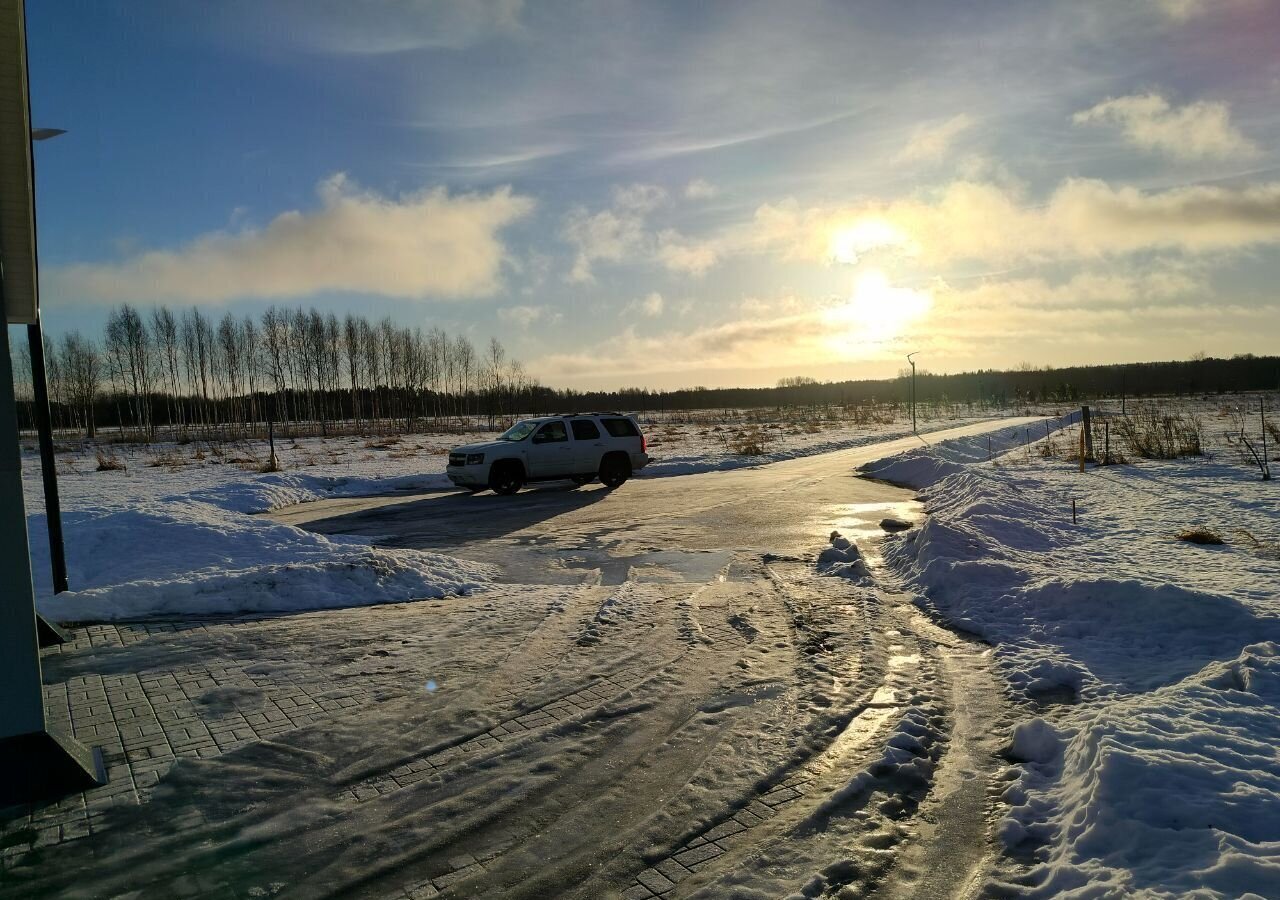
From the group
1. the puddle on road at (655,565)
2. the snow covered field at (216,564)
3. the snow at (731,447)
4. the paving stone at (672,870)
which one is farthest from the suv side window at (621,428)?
the paving stone at (672,870)

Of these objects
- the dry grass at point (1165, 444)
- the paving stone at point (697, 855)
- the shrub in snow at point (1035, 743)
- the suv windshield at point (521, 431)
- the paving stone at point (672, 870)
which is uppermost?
the suv windshield at point (521, 431)

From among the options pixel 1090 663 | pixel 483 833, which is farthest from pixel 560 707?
pixel 1090 663

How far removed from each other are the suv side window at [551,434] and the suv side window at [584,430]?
0.32 meters

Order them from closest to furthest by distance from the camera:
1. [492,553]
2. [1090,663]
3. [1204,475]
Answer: [1090,663] → [492,553] → [1204,475]

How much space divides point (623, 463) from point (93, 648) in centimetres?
1434

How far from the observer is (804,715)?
4.87 m

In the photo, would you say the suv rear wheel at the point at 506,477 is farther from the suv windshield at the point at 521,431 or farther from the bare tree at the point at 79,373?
the bare tree at the point at 79,373

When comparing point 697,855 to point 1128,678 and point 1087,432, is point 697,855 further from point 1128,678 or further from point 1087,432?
point 1087,432

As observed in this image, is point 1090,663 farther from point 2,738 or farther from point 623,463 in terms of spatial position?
point 623,463

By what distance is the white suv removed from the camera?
1817 cm

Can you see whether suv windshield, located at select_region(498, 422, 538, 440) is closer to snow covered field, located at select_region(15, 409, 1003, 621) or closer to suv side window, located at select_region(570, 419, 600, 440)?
suv side window, located at select_region(570, 419, 600, 440)

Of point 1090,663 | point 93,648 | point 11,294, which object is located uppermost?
point 11,294

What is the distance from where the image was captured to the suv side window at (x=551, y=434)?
1872 centimetres

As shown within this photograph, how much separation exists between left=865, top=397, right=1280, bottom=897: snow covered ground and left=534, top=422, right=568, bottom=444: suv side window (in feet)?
33.3
